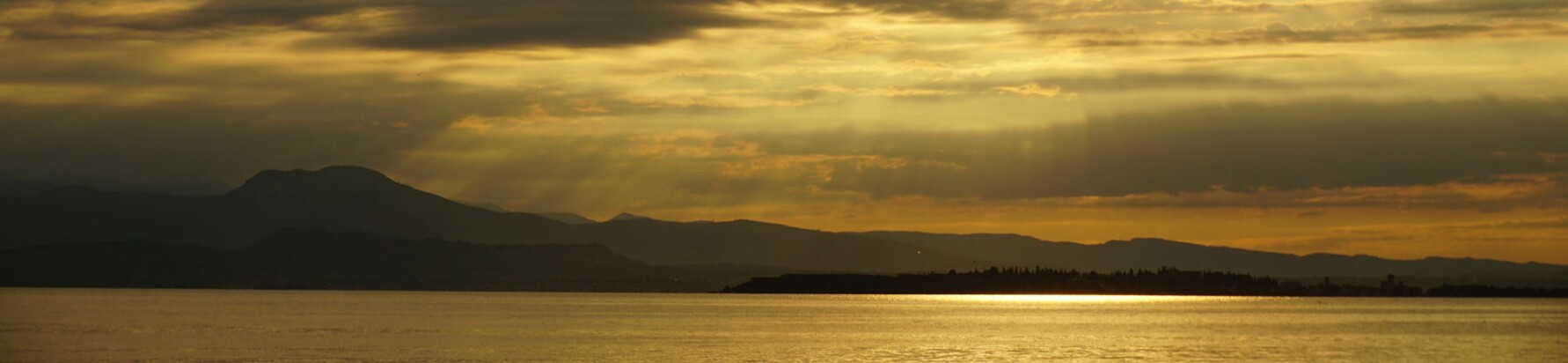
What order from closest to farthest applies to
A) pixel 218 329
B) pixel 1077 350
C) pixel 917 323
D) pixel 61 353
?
pixel 61 353 → pixel 1077 350 → pixel 218 329 → pixel 917 323

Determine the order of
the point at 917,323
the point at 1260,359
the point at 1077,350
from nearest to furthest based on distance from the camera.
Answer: the point at 1260,359
the point at 1077,350
the point at 917,323

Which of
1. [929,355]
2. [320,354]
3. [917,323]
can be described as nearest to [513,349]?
[320,354]

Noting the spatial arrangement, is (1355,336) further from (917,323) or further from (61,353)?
(61,353)

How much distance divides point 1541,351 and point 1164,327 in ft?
202

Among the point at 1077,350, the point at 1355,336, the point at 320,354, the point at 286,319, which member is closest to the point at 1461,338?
the point at 1355,336

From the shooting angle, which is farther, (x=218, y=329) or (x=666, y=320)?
(x=666, y=320)

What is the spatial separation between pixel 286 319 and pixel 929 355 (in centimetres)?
8955

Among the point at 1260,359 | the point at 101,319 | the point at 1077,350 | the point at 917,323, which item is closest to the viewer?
the point at 1260,359

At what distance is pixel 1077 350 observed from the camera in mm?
130125

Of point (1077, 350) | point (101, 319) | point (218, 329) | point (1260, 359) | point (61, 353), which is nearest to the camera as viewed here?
point (61, 353)

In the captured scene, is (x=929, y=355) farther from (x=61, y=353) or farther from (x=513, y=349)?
(x=61, y=353)

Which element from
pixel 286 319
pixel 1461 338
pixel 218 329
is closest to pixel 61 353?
pixel 218 329

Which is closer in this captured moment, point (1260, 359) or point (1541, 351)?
point (1260, 359)

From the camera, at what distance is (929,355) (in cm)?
11869
